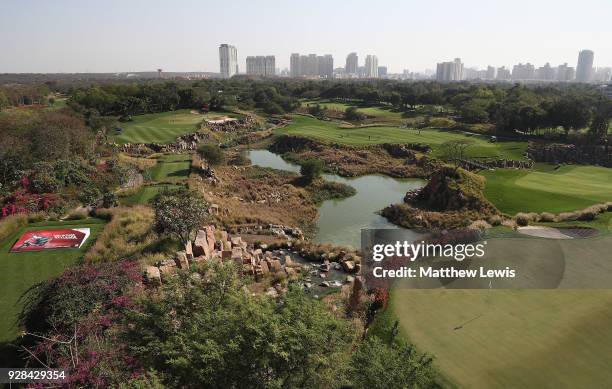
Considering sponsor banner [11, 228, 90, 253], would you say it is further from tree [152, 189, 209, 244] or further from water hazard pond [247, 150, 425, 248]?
water hazard pond [247, 150, 425, 248]

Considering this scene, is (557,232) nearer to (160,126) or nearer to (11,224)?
(11,224)

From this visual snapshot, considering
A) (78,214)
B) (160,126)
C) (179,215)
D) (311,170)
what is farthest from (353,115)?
(179,215)

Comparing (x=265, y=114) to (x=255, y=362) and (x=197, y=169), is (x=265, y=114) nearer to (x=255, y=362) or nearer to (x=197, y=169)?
(x=197, y=169)

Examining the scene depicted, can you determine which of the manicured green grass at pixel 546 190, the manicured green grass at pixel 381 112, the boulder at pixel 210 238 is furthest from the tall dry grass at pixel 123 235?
the manicured green grass at pixel 381 112

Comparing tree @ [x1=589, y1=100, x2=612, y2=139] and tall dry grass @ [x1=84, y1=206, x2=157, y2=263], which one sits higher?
tree @ [x1=589, y1=100, x2=612, y2=139]

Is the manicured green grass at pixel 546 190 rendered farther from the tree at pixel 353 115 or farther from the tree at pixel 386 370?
the tree at pixel 353 115

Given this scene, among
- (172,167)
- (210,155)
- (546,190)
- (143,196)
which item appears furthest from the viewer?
(210,155)

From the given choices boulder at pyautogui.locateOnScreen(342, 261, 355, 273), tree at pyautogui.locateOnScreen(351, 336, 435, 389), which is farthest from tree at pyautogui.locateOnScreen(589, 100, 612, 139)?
tree at pyautogui.locateOnScreen(351, 336, 435, 389)
